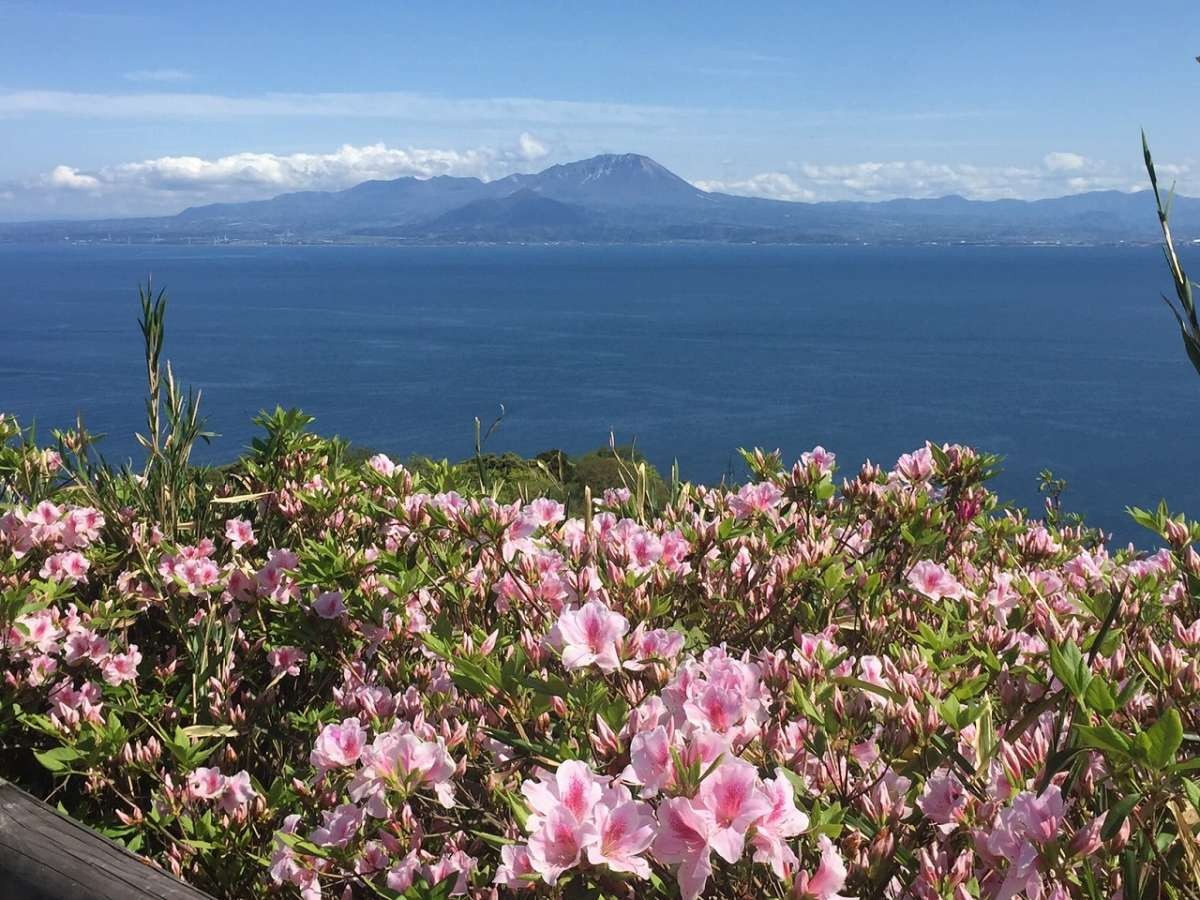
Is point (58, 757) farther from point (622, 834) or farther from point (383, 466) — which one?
point (622, 834)

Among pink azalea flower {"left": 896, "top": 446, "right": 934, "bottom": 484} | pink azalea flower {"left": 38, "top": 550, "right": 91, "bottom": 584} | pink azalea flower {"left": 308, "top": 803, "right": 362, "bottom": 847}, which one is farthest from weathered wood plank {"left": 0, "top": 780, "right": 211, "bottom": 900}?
pink azalea flower {"left": 896, "top": 446, "right": 934, "bottom": 484}

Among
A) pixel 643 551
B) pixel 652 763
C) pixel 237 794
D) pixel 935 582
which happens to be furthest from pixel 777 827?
pixel 237 794

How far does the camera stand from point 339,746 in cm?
187

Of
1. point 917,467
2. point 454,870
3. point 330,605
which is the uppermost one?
point 917,467

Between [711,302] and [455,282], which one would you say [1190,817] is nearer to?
[711,302]

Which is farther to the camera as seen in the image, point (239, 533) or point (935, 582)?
point (239, 533)

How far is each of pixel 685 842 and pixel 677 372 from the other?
251 feet

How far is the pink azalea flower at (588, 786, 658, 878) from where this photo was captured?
1.23 metres

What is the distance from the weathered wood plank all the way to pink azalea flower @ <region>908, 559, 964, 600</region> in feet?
5.72

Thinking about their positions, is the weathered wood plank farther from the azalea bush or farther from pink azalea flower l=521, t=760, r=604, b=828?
pink azalea flower l=521, t=760, r=604, b=828

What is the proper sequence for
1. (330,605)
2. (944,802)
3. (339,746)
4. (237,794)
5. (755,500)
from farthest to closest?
(755,500) → (330,605) → (237,794) → (339,746) → (944,802)

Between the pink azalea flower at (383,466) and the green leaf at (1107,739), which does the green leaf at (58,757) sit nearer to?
the pink azalea flower at (383,466)

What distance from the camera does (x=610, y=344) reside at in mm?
93812

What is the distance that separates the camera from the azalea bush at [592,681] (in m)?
1.34
